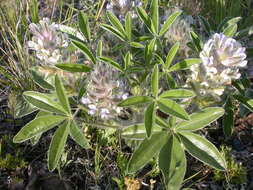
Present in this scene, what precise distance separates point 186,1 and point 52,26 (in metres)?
1.11

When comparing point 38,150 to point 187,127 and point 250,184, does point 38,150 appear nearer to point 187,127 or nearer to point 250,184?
point 187,127

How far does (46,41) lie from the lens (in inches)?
62.0

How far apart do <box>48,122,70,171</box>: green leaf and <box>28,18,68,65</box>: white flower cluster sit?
1.00ft

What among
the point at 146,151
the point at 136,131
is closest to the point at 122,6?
the point at 136,131

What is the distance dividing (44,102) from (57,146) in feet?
0.73

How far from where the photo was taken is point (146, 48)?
168 cm

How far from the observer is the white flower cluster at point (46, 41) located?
1561 mm

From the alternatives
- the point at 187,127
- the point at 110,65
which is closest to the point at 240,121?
the point at 187,127

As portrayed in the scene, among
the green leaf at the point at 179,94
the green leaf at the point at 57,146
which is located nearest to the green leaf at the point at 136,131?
the green leaf at the point at 179,94

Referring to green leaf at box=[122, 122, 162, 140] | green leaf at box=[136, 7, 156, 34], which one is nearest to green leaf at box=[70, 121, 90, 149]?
green leaf at box=[122, 122, 162, 140]

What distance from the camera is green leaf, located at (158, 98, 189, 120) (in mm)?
1394

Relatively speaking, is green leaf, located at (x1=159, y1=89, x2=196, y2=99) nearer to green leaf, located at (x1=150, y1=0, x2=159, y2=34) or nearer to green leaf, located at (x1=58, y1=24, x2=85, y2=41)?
green leaf, located at (x1=150, y1=0, x2=159, y2=34)

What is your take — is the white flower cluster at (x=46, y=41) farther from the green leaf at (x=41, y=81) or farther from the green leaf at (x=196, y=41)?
the green leaf at (x=196, y=41)

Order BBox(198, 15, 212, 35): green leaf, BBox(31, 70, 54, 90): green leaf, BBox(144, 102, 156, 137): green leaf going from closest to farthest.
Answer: BBox(144, 102, 156, 137): green leaf, BBox(31, 70, 54, 90): green leaf, BBox(198, 15, 212, 35): green leaf
